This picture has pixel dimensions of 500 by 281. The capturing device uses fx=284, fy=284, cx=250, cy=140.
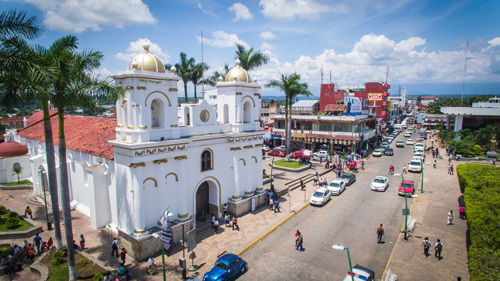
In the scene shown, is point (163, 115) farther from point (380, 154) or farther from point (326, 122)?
point (380, 154)

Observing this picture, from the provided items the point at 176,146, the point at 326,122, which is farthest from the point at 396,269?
the point at 326,122

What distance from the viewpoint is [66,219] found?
1387 centimetres

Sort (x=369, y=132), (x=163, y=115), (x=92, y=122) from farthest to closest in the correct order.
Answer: (x=369, y=132), (x=92, y=122), (x=163, y=115)

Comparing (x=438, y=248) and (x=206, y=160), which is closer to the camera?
(x=438, y=248)

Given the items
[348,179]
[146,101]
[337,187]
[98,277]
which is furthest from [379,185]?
[98,277]

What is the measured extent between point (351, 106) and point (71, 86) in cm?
4207

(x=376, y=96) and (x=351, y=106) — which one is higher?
(x=376, y=96)

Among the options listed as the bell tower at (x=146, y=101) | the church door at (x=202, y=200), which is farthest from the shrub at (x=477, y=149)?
the bell tower at (x=146, y=101)

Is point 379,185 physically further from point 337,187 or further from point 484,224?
point 484,224

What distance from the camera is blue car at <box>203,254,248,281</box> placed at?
549 inches

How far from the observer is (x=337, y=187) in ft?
92.0

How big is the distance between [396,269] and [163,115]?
1607cm

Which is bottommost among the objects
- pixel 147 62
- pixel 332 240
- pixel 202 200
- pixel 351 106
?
pixel 332 240

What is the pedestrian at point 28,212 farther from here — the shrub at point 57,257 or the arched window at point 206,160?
the arched window at point 206,160
